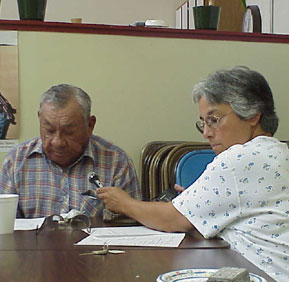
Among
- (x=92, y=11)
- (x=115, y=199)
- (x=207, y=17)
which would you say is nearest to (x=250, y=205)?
(x=115, y=199)

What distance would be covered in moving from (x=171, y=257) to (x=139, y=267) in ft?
0.47

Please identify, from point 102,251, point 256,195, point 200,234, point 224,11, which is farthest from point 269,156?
point 224,11

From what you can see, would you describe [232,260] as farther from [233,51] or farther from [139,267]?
[233,51]

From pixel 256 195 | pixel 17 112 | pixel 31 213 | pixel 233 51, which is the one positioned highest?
pixel 233 51

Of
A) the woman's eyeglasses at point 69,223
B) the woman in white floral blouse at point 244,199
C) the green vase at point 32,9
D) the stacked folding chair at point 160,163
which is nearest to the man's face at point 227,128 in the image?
the woman in white floral blouse at point 244,199

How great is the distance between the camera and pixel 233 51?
3.33 m

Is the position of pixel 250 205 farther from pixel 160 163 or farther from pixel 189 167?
A: pixel 160 163

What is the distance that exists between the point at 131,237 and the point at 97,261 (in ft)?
1.17

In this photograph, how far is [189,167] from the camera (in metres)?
2.70

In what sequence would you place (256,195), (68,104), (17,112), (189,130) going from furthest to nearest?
(189,130) → (17,112) → (68,104) → (256,195)

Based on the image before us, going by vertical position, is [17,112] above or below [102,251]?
above

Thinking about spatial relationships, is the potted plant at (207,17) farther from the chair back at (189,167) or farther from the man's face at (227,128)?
the man's face at (227,128)

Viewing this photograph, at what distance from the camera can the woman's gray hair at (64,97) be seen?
251cm

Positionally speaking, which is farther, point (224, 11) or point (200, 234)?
point (224, 11)
